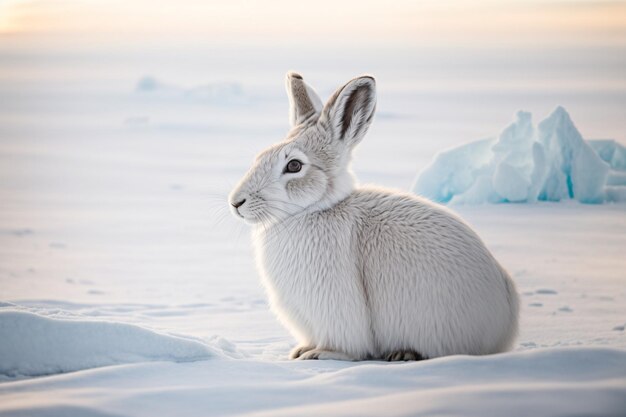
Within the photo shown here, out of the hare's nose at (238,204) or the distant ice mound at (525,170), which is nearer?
the hare's nose at (238,204)

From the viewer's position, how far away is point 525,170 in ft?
30.2

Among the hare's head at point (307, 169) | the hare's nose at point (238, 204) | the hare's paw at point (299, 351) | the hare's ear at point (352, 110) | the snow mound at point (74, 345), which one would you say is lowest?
the hare's paw at point (299, 351)

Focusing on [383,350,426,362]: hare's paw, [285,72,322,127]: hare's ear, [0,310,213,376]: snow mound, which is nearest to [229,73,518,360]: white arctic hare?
[383,350,426,362]: hare's paw

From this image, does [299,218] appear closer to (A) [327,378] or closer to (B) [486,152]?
(A) [327,378]

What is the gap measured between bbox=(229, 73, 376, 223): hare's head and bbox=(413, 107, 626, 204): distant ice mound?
17.6 feet

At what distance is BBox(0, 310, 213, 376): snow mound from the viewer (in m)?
3.22

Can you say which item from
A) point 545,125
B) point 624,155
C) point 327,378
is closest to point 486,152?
point 545,125

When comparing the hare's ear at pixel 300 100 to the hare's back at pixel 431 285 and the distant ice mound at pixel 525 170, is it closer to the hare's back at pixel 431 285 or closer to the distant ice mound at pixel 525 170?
the hare's back at pixel 431 285

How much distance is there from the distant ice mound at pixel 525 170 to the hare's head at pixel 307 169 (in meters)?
5.37

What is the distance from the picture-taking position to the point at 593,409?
2.36 m

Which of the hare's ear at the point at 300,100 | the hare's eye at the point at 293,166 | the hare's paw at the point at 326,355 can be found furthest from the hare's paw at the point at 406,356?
the hare's ear at the point at 300,100

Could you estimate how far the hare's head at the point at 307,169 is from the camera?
12.2 ft

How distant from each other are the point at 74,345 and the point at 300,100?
158 centimetres

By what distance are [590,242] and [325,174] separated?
16.1ft
